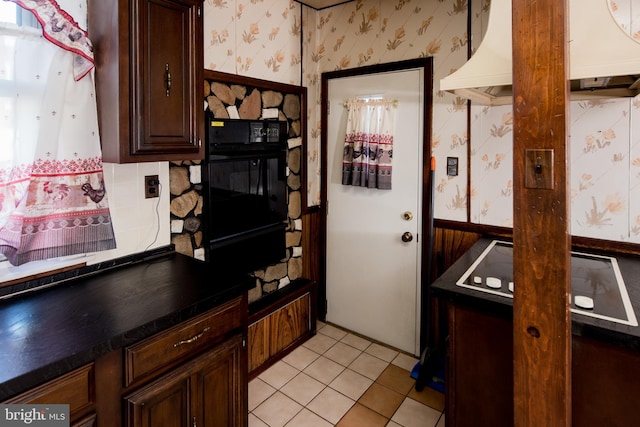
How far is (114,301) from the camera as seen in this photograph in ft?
5.08

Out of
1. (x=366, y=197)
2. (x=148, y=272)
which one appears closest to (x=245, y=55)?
(x=366, y=197)

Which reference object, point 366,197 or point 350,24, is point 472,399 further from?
point 350,24

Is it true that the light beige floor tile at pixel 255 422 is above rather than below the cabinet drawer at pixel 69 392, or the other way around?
below

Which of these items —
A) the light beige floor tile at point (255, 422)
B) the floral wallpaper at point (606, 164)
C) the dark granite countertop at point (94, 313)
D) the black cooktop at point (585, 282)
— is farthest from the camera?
the light beige floor tile at point (255, 422)

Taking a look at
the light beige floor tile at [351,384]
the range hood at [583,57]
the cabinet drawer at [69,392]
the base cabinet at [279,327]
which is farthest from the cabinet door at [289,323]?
the range hood at [583,57]

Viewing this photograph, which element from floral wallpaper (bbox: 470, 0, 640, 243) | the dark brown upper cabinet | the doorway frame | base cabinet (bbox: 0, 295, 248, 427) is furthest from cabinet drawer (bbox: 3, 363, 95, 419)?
floral wallpaper (bbox: 470, 0, 640, 243)

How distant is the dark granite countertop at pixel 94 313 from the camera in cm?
114

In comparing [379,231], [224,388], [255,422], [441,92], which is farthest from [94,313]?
[441,92]

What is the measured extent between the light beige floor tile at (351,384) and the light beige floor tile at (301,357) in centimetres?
27

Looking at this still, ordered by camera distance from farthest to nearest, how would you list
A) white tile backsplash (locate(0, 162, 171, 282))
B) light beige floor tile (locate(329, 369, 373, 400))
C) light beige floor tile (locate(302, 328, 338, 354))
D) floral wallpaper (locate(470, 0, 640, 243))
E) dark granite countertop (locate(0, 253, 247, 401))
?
light beige floor tile (locate(302, 328, 338, 354)) → light beige floor tile (locate(329, 369, 373, 400)) → floral wallpaper (locate(470, 0, 640, 243)) → white tile backsplash (locate(0, 162, 171, 282)) → dark granite countertop (locate(0, 253, 247, 401))

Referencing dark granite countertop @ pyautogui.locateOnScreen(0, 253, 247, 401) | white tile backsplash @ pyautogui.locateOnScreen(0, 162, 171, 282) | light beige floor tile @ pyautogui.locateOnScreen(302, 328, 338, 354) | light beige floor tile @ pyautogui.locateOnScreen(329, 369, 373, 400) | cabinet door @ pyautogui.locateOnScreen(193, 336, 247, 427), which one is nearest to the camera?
dark granite countertop @ pyautogui.locateOnScreen(0, 253, 247, 401)

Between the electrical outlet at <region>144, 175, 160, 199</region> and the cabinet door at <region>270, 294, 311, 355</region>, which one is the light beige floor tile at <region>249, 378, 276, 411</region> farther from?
the electrical outlet at <region>144, 175, 160, 199</region>

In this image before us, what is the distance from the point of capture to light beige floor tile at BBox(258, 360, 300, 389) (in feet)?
8.39

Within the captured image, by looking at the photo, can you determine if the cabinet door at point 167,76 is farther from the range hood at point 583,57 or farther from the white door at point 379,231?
the white door at point 379,231
